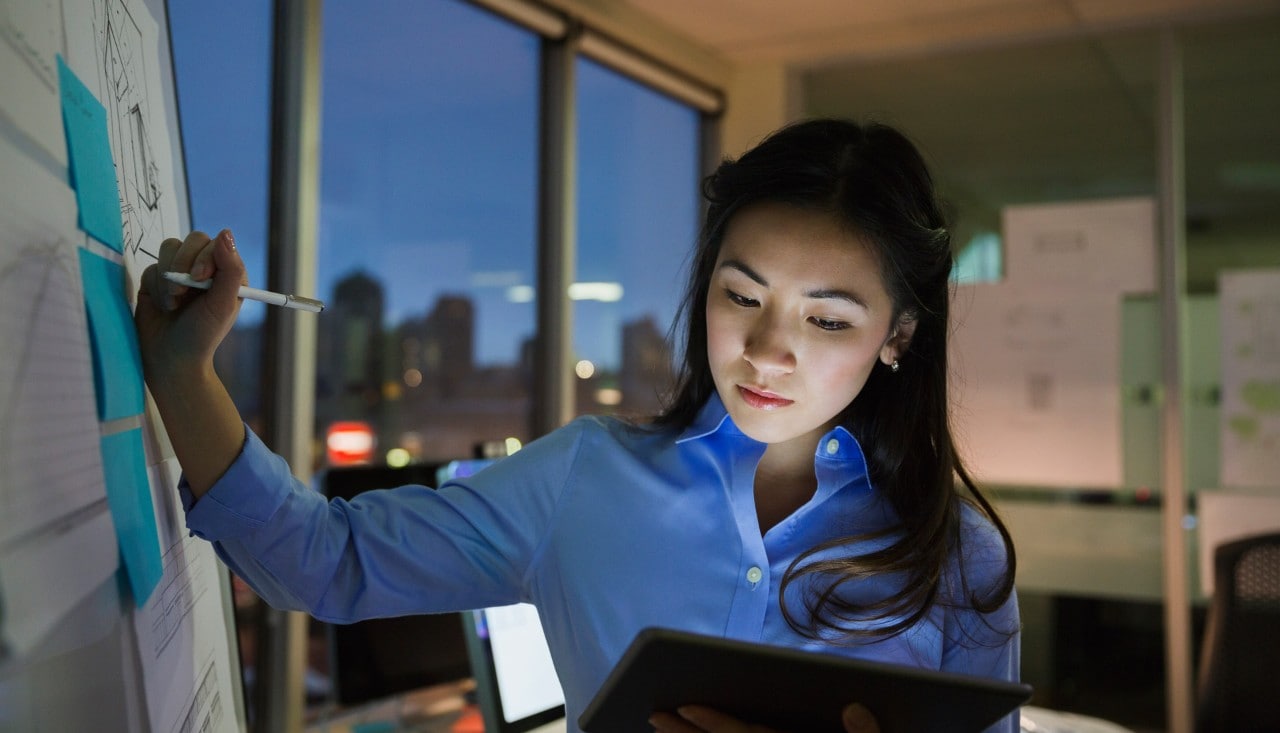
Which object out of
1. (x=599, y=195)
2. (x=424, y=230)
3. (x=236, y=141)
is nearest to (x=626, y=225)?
(x=599, y=195)

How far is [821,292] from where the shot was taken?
113 cm

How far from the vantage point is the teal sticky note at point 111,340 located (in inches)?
29.3

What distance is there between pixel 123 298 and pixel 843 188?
73 centimetres

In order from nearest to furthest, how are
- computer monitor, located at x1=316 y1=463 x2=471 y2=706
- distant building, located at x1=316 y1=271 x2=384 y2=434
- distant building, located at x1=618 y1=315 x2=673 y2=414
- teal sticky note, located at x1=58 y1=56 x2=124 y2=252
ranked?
teal sticky note, located at x1=58 y1=56 x2=124 y2=252 < computer monitor, located at x1=316 y1=463 x2=471 y2=706 < distant building, located at x1=316 y1=271 x2=384 y2=434 < distant building, located at x1=618 y1=315 x2=673 y2=414

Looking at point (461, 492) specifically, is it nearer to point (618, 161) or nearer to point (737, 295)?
point (737, 295)

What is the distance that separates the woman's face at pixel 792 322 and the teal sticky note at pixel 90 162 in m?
0.60

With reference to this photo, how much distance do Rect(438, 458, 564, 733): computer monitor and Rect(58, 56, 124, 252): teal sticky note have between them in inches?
31.3

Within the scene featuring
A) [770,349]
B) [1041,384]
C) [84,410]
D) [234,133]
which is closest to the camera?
[84,410]

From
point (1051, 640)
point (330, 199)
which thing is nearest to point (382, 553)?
point (330, 199)

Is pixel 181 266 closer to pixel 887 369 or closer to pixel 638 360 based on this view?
pixel 887 369

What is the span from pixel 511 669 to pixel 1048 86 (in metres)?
3.03

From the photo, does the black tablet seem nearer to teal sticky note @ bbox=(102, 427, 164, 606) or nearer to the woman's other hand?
the woman's other hand

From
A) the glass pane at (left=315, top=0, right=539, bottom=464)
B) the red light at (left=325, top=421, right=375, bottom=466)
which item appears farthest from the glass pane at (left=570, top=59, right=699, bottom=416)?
the red light at (left=325, top=421, right=375, bottom=466)

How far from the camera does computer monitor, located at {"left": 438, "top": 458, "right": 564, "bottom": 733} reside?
1553mm
